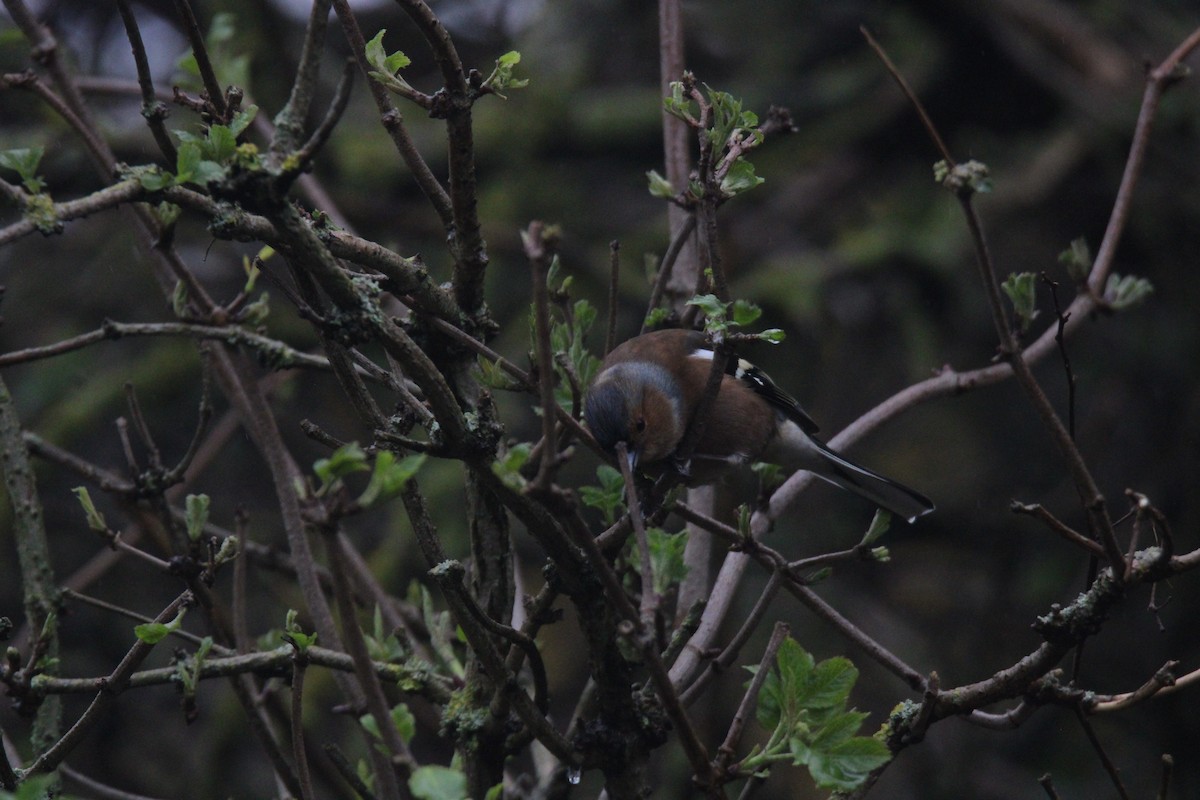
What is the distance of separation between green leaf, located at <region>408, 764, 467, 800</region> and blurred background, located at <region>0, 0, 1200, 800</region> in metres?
3.44

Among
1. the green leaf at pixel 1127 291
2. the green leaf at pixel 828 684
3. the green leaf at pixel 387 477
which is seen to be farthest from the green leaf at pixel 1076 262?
the green leaf at pixel 387 477

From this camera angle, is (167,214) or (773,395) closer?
(167,214)

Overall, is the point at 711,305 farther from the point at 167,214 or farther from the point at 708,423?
the point at 708,423

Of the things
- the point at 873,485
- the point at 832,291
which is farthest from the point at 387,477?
the point at 832,291

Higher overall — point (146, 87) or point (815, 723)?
point (146, 87)

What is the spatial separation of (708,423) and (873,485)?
0.80 metres

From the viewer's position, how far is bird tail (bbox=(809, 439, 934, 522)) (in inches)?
140

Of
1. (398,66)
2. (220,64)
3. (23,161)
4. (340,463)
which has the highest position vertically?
(220,64)

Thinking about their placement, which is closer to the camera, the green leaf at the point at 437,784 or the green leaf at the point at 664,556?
the green leaf at the point at 437,784

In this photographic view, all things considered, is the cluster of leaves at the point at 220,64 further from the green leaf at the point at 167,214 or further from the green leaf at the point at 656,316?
the green leaf at the point at 656,316

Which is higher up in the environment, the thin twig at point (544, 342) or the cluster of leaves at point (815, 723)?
the thin twig at point (544, 342)

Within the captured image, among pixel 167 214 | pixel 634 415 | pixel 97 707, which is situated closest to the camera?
pixel 97 707

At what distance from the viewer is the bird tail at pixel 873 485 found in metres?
3.56

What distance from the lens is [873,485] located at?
12.2 feet
